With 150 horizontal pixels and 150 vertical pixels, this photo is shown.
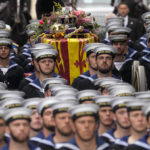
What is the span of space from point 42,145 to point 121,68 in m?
4.65

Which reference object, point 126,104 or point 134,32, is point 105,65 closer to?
point 126,104

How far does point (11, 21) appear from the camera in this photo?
23.5m

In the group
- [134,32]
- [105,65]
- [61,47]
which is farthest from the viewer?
[134,32]

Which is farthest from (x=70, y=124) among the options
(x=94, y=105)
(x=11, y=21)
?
(x=11, y=21)

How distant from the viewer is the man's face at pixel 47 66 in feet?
50.9

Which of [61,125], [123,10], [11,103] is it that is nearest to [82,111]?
[61,125]

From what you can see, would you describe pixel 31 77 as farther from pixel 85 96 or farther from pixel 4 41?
pixel 85 96

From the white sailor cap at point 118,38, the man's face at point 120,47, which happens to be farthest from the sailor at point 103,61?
the white sailor cap at point 118,38

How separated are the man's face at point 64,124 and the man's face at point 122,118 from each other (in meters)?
0.70

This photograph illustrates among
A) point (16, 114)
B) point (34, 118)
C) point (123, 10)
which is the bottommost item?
point (34, 118)

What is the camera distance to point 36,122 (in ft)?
43.6

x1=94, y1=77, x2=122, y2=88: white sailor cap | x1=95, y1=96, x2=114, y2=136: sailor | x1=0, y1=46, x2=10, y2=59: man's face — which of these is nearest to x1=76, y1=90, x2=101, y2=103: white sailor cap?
x1=95, y1=96, x2=114, y2=136: sailor

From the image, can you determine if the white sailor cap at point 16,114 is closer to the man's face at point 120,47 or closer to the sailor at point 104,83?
the sailor at point 104,83

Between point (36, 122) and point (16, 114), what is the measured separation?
0.98 m
